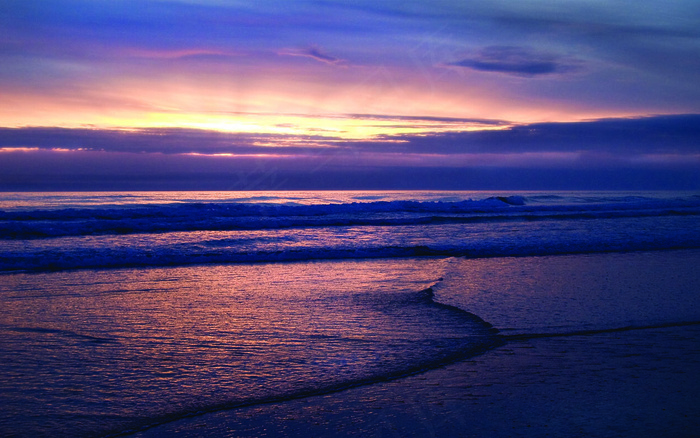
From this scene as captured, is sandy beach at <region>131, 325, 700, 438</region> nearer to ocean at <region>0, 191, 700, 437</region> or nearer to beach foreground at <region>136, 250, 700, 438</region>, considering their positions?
beach foreground at <region>136, 250, 700, 438</region>

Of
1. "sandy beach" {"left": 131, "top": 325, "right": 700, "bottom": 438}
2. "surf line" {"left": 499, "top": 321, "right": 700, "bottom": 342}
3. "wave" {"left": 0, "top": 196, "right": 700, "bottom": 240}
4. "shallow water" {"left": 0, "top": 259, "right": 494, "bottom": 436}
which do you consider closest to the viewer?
"sandy beach" {"left": 131, "top": 325, "right": 700, "bottom": 438}

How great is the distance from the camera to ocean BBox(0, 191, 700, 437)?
3445 millimetres

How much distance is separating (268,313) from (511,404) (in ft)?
10.3

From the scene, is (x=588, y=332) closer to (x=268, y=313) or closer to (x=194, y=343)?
(x=268, y=313)

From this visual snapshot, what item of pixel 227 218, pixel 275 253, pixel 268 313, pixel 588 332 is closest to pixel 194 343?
pixel 268 313

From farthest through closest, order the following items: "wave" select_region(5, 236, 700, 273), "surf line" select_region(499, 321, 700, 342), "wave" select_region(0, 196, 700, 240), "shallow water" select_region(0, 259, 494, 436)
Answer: "wave" select_region(0, 196, 700, 240), "wave" select_region(5, 236, 700, 273), "surf line" select_region(499, 321, 700, 342), "shallow water" select_region(0, 259, 494, 436)

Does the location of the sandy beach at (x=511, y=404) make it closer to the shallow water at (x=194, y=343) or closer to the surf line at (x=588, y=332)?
the shallow water at (x=194, y=343)

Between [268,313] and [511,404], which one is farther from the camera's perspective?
[268,313]

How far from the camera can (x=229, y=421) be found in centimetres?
299

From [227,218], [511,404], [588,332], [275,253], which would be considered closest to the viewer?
[511,404]

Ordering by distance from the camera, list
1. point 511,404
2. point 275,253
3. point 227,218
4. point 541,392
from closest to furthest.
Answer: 1. point 511,404
2. point 541,392
3. point 275,253
4. point 227,218

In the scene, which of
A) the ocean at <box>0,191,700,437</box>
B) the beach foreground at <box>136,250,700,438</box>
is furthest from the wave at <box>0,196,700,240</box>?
the beach foreground at <box>136,250,700,438</box>

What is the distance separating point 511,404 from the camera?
323cm

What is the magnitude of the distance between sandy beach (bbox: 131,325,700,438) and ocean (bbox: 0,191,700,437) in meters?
0.22
